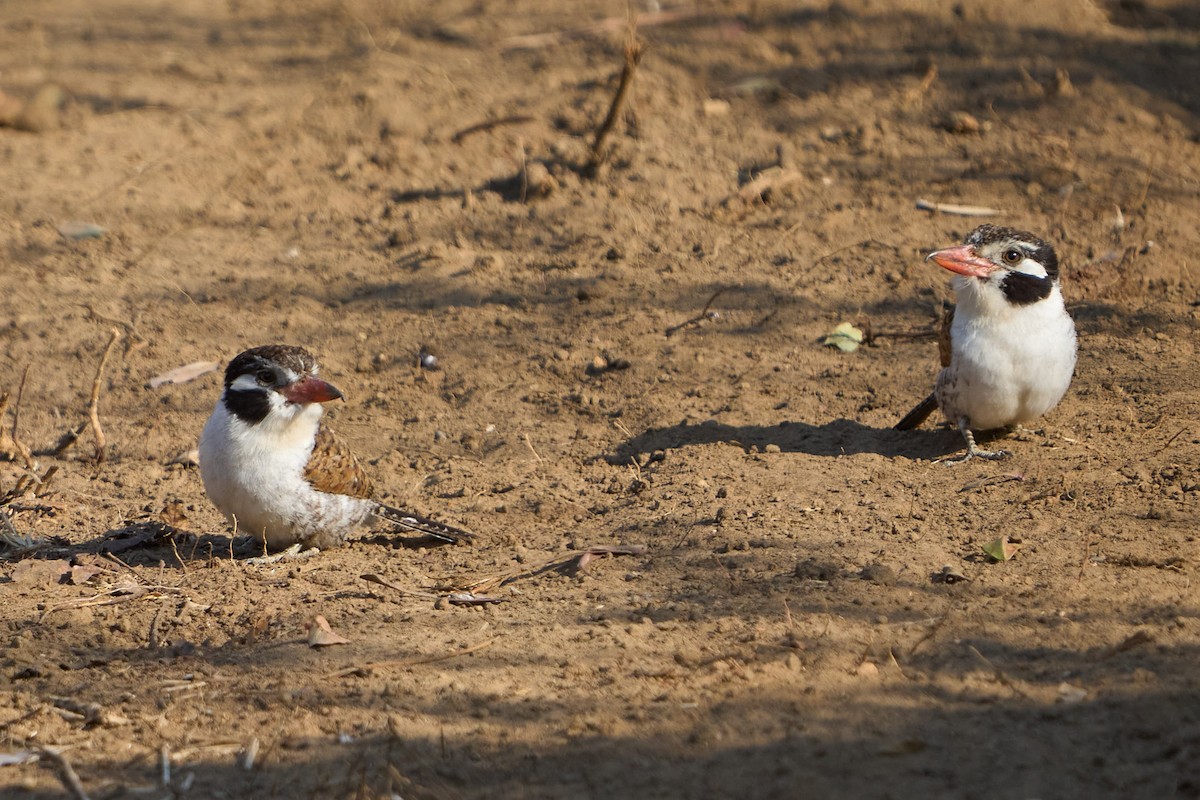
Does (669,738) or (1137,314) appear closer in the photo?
(669,738)

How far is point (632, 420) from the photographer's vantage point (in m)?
8.04

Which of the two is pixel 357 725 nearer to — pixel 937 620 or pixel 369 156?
pixel 937 620

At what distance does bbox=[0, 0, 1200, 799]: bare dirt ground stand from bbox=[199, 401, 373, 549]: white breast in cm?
30

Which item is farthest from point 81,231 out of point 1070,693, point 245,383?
point 1070,693

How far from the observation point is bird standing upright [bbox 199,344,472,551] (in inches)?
254

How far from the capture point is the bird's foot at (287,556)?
6.68 metres

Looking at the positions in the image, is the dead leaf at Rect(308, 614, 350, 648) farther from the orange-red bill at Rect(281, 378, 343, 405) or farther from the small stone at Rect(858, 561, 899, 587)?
the small stone at Rect(858, 561, 899, 587)

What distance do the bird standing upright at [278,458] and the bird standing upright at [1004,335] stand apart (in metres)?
2.80

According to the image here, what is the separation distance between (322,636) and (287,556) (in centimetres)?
140

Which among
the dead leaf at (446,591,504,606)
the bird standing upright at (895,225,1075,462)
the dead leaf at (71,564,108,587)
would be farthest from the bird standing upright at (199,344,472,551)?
the bird standing upright at (895,225,1075,462)

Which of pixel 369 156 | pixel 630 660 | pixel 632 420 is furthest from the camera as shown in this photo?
pixel 369 156

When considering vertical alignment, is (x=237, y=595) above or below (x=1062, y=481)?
below

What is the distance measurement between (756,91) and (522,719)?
7700 millimetres

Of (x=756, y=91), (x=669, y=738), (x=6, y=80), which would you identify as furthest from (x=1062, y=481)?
(x=6, y=80)
